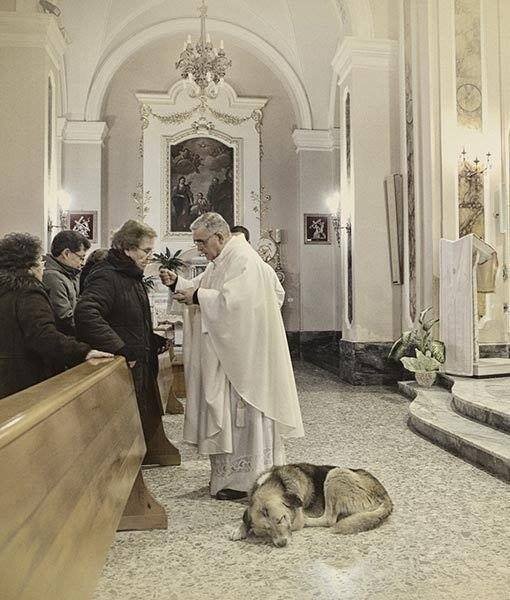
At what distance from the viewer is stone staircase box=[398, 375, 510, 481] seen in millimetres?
4219

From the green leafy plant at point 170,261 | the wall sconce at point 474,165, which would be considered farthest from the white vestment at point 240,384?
the green leafy plant at point 170,261

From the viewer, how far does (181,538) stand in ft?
9.79

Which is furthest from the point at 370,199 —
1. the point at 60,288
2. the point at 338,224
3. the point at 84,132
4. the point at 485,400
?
the point at 84,132

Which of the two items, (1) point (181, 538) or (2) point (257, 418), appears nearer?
(1) point (181, 538)

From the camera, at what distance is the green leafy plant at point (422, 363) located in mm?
7027

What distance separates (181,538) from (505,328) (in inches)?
241

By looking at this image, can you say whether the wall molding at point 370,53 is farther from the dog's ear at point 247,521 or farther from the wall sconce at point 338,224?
the dog's ear at point 247,521

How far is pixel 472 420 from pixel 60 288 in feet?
11.5

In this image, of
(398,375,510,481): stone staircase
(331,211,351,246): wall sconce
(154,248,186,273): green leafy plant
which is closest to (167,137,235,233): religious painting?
(154,248,186,273): green leafy plant

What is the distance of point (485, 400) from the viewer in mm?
5238

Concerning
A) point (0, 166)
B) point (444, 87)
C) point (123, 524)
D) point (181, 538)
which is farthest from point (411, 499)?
point (0, 166)

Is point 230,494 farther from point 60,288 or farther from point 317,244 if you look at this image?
point 317,244

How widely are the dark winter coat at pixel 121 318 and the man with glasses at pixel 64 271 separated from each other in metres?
0.56

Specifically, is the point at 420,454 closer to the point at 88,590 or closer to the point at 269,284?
the point at 269,284
